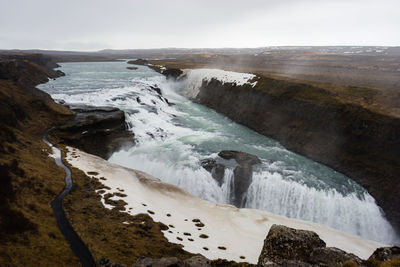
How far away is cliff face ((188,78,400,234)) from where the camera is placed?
22.8 meters

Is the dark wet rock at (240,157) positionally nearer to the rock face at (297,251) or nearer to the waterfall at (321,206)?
the waterfall at (321,206)

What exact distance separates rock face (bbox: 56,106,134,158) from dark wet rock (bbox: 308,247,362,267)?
2377 centimetres

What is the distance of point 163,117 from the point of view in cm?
3962

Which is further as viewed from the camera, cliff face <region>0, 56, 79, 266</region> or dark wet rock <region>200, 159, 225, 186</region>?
dark wet rock <region>200, 159, 225, 186</region>

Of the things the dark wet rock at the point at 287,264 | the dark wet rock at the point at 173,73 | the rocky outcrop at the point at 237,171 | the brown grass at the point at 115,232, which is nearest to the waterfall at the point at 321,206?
the rocky outcrop at the point at 237,171

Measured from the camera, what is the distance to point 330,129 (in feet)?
95.9

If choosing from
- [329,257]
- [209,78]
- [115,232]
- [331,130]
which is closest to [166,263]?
[329,257]

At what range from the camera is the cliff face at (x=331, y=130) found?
22844 mm

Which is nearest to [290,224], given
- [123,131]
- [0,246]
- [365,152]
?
[365,152]

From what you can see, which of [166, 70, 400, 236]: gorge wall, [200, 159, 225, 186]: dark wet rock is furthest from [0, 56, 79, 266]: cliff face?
[166, 70, 400, 236]: gorge wall

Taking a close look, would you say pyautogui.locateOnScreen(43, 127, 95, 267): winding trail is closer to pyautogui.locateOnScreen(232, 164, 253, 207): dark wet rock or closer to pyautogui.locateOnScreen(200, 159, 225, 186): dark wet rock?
pyautogui.locateOnScreen(200, 159, 225, 186): dark wet rock

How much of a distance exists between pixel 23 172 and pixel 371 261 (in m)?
19.6

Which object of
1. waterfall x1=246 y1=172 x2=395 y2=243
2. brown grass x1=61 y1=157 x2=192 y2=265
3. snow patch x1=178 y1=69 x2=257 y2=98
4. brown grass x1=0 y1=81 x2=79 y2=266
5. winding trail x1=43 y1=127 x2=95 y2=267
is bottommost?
waterfall x1=246 y1=172 x2=395 y2=243

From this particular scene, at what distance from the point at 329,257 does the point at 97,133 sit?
87.0ft
